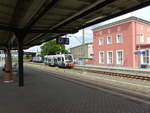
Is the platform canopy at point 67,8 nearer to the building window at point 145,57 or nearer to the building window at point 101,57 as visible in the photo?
the building window at point 145,57

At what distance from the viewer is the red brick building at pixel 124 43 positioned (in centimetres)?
2997

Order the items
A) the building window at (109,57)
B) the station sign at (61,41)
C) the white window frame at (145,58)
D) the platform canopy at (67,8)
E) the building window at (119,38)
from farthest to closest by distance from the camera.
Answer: the building window at (109,57) → the building window at (119,38) → the white window frame at (145,58) → the station sign at (61,41) → the platform canopy at (67,8)

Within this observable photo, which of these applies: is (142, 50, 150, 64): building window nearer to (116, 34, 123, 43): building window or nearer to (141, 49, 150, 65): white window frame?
(141, 49, 150, 65): white window frame

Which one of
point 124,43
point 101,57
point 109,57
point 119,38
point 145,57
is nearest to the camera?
point 145,57

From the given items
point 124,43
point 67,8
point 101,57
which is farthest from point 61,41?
point 101,57

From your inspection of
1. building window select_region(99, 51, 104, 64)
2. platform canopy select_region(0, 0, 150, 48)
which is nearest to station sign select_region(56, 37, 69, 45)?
platform canopy select_region(0, 0, 150, 48)

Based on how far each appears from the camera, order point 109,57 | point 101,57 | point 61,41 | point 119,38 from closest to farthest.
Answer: point 61,41 < point 119,38 < point 109,57 < point 101,57

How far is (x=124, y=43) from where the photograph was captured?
31953 millimetres

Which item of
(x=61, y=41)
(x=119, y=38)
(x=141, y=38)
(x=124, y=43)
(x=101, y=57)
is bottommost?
(x=101, y=57)

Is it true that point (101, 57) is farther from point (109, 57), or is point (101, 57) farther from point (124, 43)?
point (124, 43)

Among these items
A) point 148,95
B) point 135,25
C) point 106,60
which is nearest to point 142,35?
point 135,25

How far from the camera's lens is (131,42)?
30.4 m

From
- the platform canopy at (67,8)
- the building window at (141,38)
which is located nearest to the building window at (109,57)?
the building window at (141,38)

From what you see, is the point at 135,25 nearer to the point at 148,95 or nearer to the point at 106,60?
the point at 106,60
